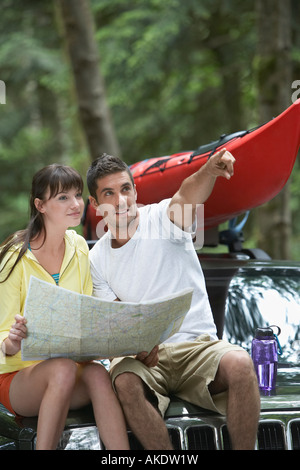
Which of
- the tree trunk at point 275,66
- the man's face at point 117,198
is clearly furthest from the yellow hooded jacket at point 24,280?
the tree trunk at point 275,66

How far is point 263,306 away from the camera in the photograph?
3623 millimetres

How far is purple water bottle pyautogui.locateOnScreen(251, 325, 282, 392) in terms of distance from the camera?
296cm

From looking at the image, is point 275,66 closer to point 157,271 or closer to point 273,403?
point 157,271

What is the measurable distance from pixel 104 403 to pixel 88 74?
6376 mm

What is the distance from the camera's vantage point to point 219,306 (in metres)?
3.62

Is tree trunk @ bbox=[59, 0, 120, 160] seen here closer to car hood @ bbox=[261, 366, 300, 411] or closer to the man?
the man

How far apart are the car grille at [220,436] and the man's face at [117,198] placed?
91cm

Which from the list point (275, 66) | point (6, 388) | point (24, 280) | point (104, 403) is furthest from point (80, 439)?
point (275, 66)

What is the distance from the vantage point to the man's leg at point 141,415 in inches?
96.1

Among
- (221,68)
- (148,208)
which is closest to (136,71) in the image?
(221,68)

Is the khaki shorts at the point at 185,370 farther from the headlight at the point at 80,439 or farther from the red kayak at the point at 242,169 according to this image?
the red kayak at the point at 242,169

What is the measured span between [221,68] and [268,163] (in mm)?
7336

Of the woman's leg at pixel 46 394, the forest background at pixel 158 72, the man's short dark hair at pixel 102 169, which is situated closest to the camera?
the woman's leg at pixel 46 394

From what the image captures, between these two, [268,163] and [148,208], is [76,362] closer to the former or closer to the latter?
[148,208]
